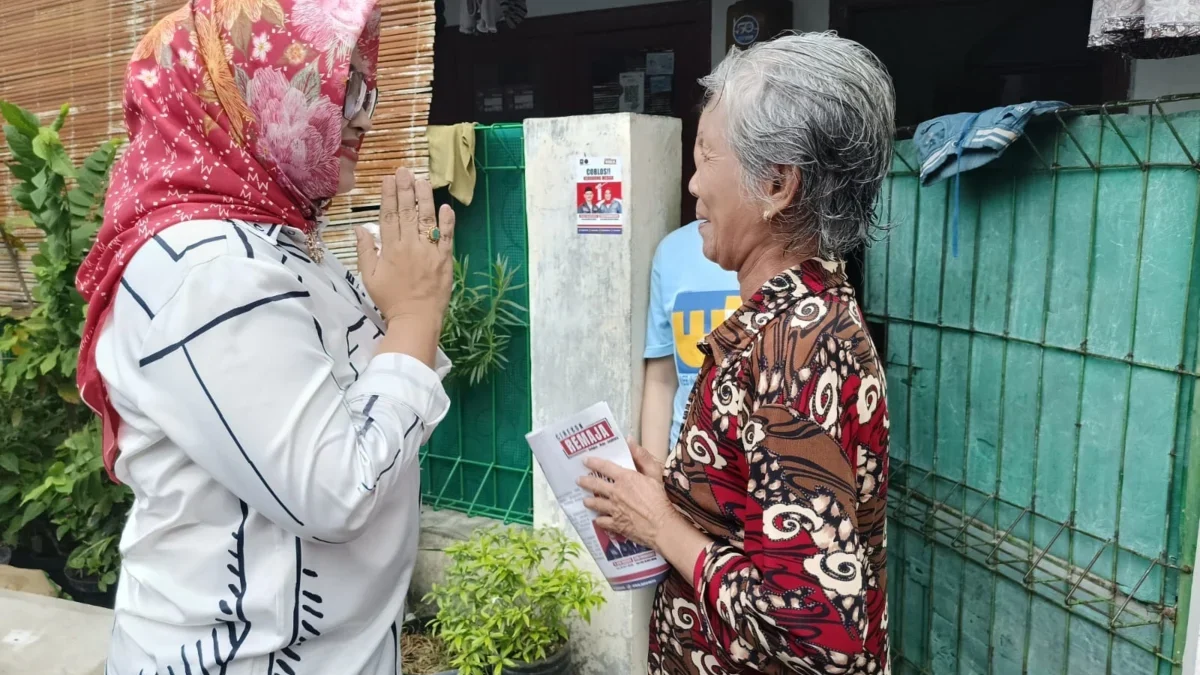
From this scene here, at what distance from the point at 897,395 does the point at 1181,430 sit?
0.90 m

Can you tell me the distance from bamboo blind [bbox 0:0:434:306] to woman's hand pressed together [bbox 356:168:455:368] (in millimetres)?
1956

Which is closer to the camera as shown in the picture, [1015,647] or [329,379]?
[329,379]

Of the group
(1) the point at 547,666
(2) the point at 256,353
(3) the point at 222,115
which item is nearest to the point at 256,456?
(2) the point at 256,353

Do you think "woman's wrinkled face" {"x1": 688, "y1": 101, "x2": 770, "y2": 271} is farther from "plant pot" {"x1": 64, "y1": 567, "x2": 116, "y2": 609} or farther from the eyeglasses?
"plant pot" {"x1": 64, "y1": 567, "x2": 116, "y2": 609}

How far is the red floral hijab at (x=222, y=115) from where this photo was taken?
1.22m

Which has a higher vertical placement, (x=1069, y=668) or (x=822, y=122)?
(x=822, y=122)

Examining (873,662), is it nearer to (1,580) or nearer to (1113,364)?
(1113,364)

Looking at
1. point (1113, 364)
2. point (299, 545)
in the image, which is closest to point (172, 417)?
point (299, 545)

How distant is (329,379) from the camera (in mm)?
1138

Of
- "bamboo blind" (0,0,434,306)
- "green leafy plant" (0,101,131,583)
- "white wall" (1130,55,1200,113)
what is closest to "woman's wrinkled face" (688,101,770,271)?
"bamboo blind" (0,0,434,306)

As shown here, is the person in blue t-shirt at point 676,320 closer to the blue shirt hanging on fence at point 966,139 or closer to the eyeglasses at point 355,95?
the blue shirt hanging on fence at point 966,139

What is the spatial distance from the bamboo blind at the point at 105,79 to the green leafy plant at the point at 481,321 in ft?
1.51

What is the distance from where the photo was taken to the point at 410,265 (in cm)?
133

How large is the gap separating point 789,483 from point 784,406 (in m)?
0.10
